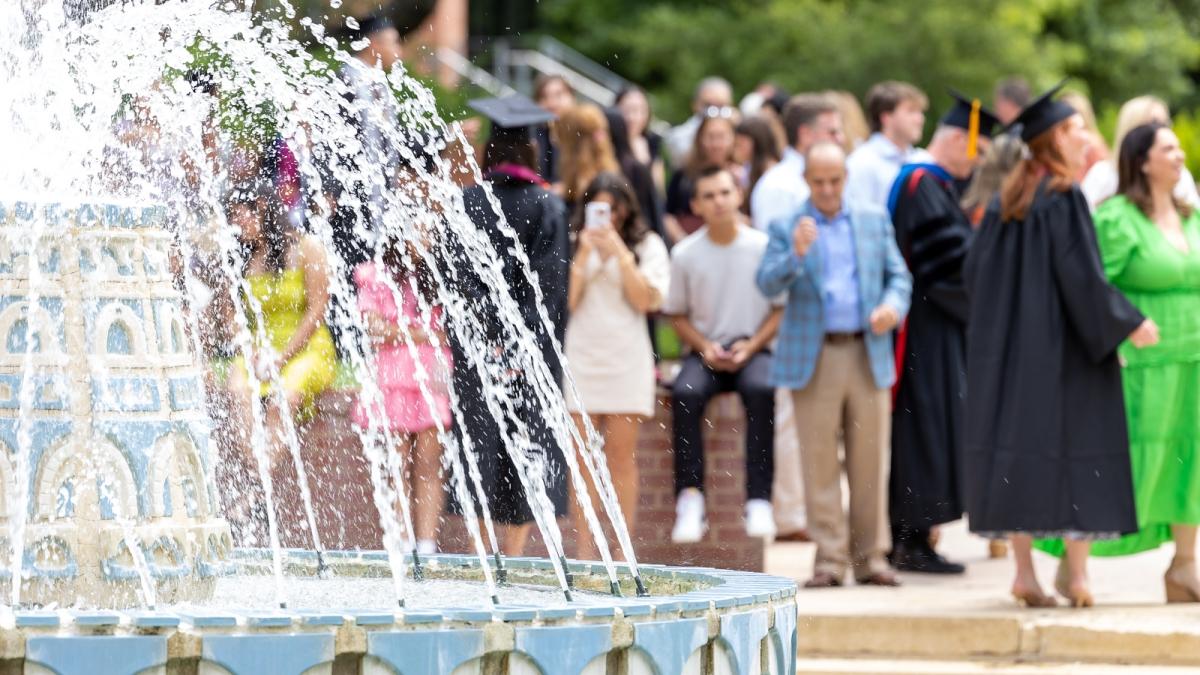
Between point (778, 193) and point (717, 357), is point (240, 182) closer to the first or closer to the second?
point (717, 357)

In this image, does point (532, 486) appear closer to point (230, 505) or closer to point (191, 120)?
point (230, 505)

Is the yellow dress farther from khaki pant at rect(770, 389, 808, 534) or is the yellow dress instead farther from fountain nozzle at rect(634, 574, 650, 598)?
fountain nozzle at rect(634, 574, 650, 598)

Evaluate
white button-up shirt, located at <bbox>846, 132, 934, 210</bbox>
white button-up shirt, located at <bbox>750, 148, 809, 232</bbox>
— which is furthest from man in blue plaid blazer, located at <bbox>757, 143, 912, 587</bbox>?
white button-up shirt, located at <bbox>750, 148, 809, 232</bbox>

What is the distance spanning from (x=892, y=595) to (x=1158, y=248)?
72.2 inches

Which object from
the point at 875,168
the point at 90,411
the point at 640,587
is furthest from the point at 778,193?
the point at 90,411

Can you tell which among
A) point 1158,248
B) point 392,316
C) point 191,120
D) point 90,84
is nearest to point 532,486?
point 392,316

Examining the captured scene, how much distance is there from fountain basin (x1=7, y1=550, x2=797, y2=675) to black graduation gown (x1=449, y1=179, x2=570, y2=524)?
4.90 meters

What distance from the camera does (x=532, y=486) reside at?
1006 centimetres

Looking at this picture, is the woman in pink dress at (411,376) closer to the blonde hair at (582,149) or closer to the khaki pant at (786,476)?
the blonde hair at (582,149)

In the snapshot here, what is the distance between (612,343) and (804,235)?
1070mm

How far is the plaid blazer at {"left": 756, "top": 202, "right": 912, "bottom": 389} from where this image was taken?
33.5 feet

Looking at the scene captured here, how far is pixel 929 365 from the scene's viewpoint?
10.9 metres

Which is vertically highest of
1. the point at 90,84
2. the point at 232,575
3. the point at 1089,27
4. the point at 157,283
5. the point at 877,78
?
the point at 1089,27

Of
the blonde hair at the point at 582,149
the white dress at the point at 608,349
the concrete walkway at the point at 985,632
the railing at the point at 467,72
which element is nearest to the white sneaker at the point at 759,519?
the white dress at the point at 608,349
